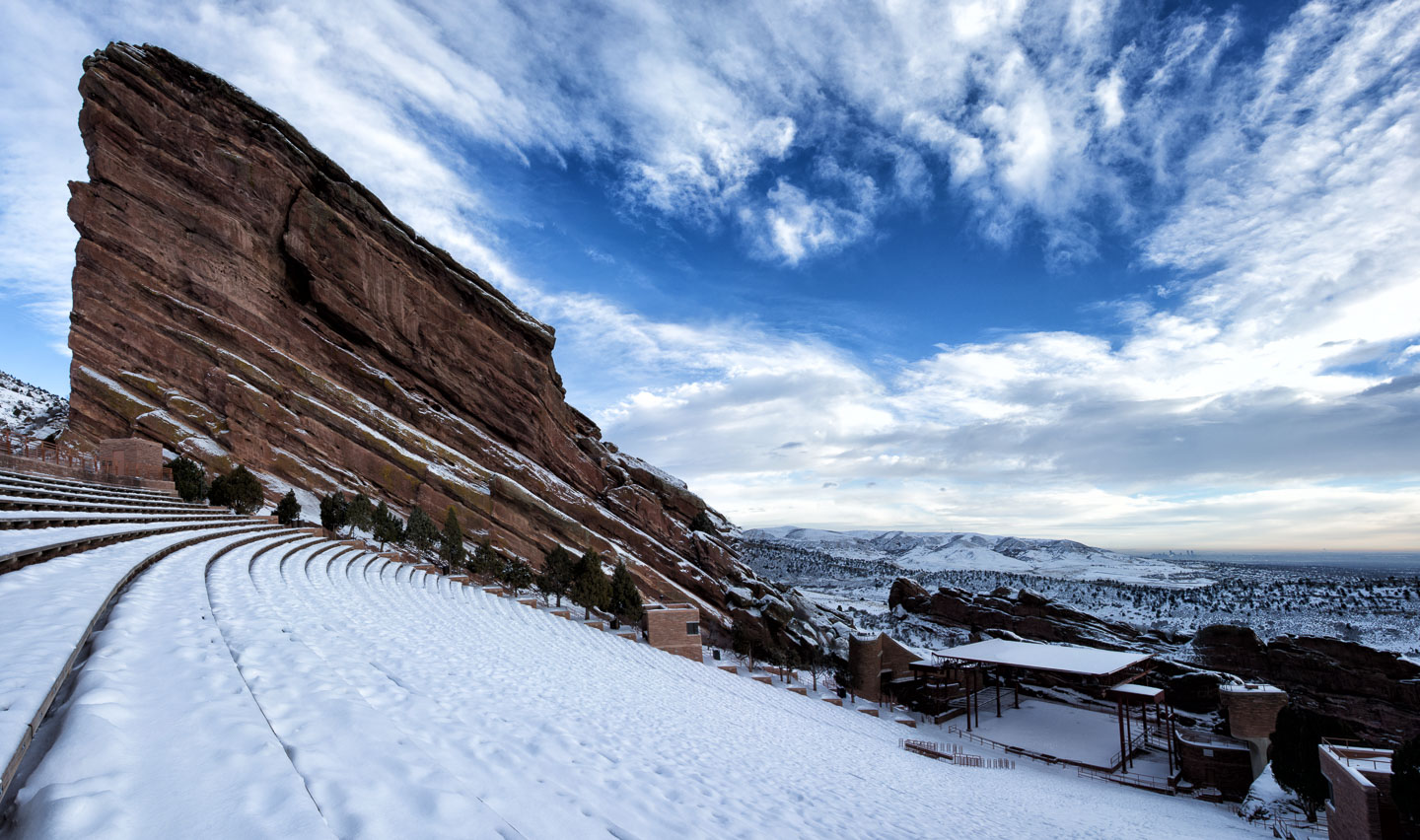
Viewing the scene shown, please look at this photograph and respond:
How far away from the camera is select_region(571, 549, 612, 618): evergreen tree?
29.2 m

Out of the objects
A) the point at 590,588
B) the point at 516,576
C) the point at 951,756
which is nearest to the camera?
the point at 951,756

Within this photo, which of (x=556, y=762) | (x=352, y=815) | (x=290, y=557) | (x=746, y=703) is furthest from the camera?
(x=746, y=703)

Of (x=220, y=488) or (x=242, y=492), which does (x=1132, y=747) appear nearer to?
(x=242, y=492)

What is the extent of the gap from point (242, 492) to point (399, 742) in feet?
98.6

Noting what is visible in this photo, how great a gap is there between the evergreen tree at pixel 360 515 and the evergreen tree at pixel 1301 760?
1576 inches

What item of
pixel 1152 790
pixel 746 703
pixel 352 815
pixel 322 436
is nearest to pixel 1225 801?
pixel 1152 790

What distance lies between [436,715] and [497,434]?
43497 millimetres

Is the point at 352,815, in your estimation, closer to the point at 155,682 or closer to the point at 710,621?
the point at 155,682

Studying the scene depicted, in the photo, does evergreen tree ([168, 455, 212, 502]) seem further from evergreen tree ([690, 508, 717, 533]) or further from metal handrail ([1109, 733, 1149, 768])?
metal handrail ([1109, 733, 1149, 768])

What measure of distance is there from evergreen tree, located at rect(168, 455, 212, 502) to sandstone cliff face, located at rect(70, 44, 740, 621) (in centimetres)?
666

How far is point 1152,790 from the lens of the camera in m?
26.3

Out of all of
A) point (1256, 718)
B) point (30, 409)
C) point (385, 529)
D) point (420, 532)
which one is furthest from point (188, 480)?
point (1256, 718)

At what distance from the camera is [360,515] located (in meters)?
31.0

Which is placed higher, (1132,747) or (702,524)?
(702,524)
